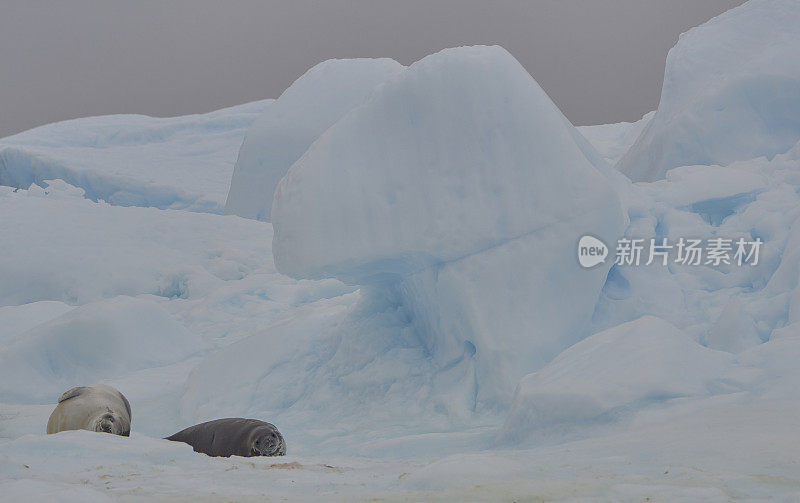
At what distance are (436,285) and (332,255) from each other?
35.0 inches

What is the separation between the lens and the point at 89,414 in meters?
5.73

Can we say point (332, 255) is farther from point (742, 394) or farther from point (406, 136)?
point (742, 394)

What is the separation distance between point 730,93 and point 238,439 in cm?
769

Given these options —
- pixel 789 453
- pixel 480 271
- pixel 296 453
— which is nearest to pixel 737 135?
pixel 480 271

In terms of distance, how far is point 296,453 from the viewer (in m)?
5.59

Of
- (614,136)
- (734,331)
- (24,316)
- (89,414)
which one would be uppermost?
(614,136)

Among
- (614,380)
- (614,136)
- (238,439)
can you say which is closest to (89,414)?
(238,439)

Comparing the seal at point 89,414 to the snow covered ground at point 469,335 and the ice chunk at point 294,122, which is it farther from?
the ice chunk at point 294,122

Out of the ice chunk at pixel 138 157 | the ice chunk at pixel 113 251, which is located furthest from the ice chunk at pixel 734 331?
the ice chunk at pixel 138 157

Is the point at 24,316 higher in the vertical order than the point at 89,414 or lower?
higher

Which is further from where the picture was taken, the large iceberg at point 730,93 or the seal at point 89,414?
the large iceberg at point 730,93

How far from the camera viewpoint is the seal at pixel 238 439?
4.84 meters

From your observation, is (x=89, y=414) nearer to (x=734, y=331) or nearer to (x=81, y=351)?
(x=81, y=351)

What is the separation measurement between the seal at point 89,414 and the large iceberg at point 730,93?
7.57 meters
